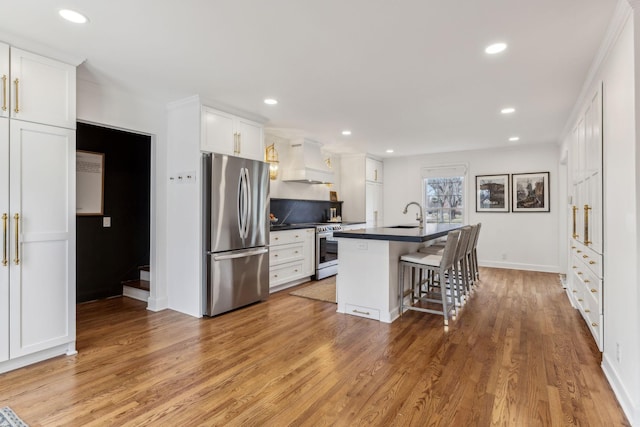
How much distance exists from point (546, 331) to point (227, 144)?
12.5 ft

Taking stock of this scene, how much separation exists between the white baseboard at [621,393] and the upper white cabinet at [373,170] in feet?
16.8

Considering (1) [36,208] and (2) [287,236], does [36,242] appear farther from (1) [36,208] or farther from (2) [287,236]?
(2) [287,236]

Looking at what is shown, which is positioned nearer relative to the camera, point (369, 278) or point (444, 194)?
point (369, 278)

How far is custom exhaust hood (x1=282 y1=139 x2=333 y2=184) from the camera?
18.4ft

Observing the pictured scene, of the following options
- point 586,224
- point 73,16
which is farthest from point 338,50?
point 586,224

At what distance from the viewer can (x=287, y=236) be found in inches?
A: 193

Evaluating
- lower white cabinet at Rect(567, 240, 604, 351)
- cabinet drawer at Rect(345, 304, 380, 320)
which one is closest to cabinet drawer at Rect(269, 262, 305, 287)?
cabinet drawer at Rect(345, 304, 380, 320)

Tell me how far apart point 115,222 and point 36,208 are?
84.9 inches

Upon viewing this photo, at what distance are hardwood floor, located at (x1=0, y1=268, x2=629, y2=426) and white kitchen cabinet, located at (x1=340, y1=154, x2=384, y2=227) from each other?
11.7 ft

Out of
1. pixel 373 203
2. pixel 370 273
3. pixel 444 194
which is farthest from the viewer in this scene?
pixel 373 203

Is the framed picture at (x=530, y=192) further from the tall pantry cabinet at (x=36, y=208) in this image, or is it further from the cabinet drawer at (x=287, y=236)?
the tall pantry cabinet at (x=36, y=208)

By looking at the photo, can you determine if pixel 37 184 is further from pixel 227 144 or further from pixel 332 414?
pixel 332 414

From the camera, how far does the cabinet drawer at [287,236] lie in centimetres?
466

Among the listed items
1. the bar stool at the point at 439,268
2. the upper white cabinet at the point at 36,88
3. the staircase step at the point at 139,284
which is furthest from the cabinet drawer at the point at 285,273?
the upper white cabinet at the point at 36,88
